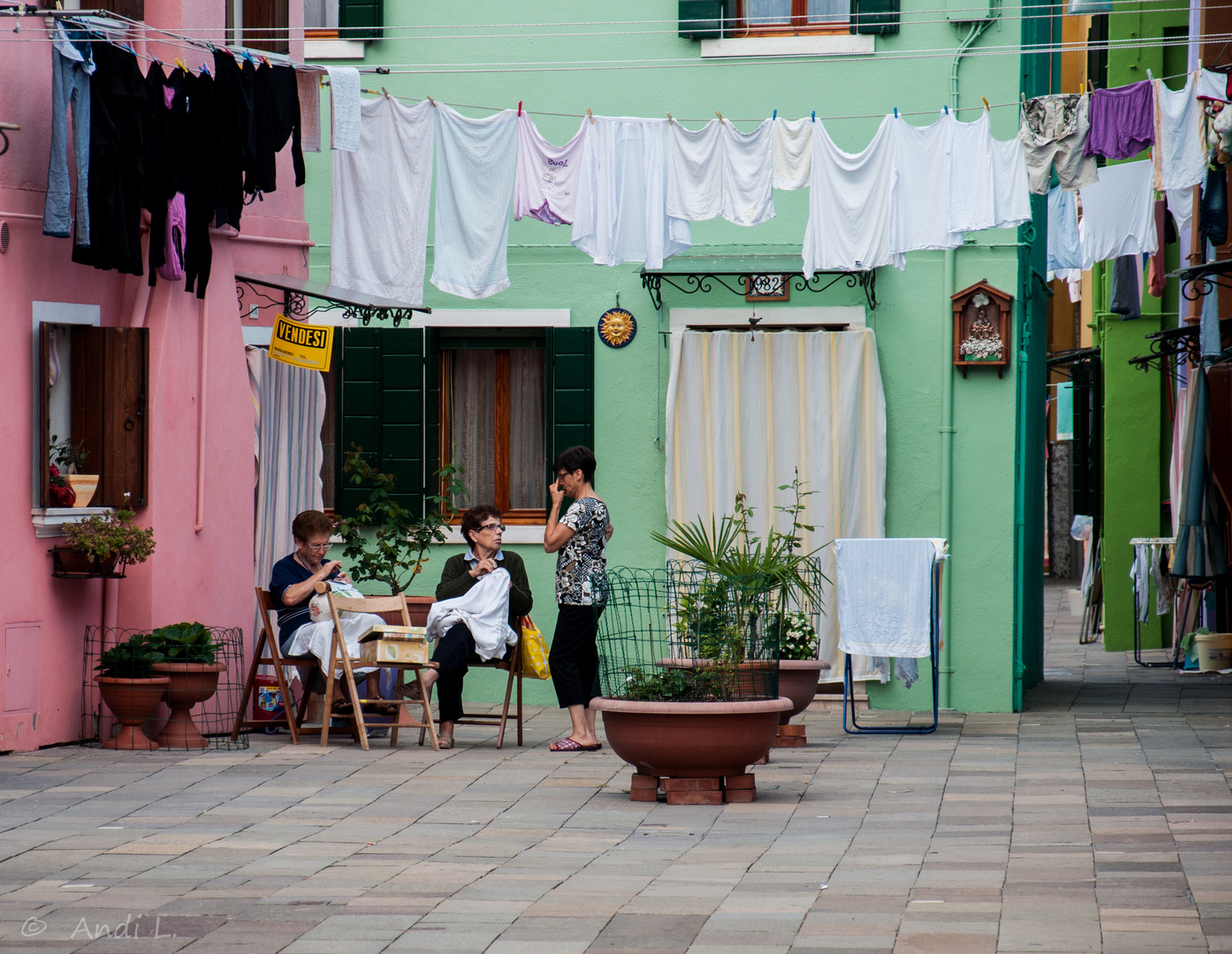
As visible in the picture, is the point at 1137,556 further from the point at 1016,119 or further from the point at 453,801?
the point at 453,801

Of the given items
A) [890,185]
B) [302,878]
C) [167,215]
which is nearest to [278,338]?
[167,215]

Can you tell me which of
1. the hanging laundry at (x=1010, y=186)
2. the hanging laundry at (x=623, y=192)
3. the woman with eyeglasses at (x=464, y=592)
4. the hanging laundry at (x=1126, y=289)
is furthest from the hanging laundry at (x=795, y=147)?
the hanging laundry at (x=1126, y=289)

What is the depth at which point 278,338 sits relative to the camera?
1109cm

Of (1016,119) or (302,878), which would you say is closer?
(302,878)

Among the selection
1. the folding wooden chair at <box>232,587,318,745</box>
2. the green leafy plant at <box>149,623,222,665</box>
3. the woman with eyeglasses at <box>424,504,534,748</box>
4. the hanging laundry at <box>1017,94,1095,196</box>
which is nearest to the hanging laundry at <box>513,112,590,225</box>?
the woman with eyeglasses at <box>424,504,534,748</box>

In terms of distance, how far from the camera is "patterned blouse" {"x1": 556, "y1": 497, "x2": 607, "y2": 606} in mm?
9758

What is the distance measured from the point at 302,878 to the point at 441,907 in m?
0.72

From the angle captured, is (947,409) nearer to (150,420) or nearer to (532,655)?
(532,655)

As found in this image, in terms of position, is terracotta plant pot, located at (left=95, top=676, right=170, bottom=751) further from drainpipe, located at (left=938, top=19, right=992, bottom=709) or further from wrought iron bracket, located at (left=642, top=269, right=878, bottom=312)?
drainpipe, located at (left=938, top=19, right=992, bottom=709)

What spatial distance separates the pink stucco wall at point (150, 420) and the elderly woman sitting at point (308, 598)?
0.70 metres

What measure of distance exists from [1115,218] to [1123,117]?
15.1ft

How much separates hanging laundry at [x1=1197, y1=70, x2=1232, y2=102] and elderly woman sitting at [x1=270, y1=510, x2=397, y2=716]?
19.0 feet

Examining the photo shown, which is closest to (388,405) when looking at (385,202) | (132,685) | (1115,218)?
(385,202)

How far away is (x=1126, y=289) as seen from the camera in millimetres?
17906
